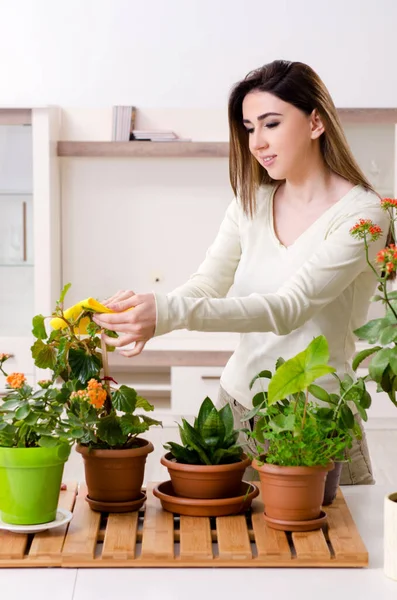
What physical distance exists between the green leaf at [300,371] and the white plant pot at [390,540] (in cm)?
20

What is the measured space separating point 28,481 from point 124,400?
216 mm

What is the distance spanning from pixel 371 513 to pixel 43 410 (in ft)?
1.97

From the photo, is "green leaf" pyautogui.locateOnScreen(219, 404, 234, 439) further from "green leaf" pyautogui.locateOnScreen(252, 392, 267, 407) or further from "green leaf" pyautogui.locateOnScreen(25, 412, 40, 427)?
"green leaf" pyautogui.locateOnScreen(25, 412, 40, 427)

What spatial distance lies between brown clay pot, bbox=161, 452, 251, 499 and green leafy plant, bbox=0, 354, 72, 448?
0.62ft

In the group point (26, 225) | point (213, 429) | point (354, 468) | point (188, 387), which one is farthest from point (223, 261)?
point (26, 225)

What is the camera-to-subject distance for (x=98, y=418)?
4.61 feet

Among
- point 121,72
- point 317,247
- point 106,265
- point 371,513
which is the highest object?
point 121,72

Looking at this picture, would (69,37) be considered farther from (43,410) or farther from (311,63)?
(43,410)

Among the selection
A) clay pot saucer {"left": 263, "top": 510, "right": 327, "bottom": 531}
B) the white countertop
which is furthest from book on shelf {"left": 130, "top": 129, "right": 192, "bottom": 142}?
the white countertop

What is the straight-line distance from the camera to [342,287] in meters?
1.80

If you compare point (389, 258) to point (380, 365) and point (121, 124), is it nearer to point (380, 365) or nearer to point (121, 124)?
point (380, 365)

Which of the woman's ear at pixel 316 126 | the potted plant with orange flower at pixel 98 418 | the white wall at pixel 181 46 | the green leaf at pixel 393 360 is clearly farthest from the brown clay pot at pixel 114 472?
the white wall at pixel 181 46
